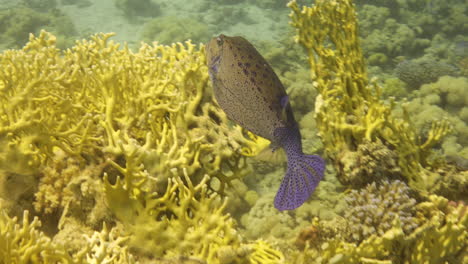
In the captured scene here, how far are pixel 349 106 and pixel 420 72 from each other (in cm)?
584

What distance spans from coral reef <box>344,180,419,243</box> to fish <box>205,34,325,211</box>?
88cm

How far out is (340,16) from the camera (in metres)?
3.59

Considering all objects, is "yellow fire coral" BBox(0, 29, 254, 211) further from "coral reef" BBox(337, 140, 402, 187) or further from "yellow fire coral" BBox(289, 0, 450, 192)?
"coral reef" BBox(337, 140, 402, 187)

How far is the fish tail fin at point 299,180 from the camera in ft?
6.42

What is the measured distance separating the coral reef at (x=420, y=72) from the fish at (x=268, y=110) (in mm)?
7046

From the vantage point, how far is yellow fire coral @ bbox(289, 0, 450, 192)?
2.88 metres

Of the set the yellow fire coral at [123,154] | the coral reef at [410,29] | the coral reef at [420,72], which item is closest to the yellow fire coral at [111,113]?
the yellow fire coral at [123,154]

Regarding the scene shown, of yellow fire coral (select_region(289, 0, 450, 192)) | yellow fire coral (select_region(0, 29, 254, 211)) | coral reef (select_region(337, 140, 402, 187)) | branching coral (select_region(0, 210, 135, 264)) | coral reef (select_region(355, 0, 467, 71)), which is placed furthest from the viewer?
coral reef (select_region(355, 0, 467, 71))

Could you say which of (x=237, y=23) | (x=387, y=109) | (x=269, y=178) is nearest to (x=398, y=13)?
(x=237, y=23)

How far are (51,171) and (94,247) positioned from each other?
2.88ft

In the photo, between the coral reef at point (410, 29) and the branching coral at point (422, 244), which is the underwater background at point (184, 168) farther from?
the coral reef at point (410, 29)

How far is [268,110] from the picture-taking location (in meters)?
2.05

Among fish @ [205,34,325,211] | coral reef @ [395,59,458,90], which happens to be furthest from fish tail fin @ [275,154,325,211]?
coral reef @ [395,59,458,90]

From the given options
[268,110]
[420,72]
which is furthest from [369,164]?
[420,72]
